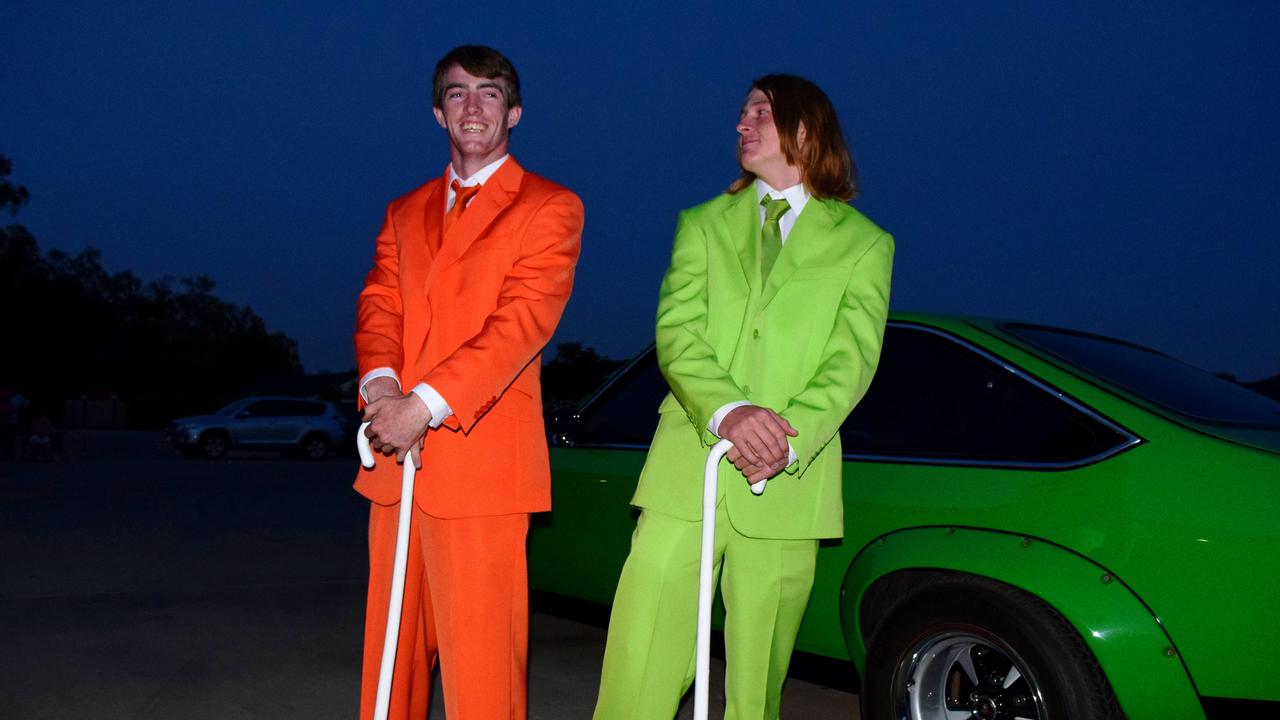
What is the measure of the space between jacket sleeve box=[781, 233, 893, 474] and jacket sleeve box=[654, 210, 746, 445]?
161 mm

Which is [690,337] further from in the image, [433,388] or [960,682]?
[960,682]

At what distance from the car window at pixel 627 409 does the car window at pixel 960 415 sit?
39.5 inches

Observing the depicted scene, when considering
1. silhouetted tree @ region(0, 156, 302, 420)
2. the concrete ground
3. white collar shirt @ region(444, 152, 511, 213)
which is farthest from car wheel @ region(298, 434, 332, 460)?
silhouetted tree @ region(0, 156, 302, 420)

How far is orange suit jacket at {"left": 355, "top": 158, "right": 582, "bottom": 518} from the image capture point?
278 cm

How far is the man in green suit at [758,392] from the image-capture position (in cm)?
268

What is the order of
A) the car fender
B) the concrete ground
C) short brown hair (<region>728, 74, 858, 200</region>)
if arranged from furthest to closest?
1. the concrete ground
2. the car fender
3. short brown hair (<region>728, 74, 858, 200</region>)

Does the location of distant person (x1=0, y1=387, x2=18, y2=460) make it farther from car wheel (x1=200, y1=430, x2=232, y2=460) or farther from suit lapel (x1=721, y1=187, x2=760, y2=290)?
suit lapel (x1=721, y1=187, x2=760, y2=290)

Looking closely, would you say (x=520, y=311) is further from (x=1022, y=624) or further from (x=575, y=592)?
(x=575, y=592)

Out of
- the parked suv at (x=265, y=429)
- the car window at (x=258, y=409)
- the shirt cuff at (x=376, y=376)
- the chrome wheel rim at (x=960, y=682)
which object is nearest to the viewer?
the shirt cuff at (x=376, y=376)

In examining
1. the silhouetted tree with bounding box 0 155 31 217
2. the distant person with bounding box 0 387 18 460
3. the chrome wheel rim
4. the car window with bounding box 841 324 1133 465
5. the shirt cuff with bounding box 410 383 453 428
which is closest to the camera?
the shirt cuff with bounding box 410 383 453 428

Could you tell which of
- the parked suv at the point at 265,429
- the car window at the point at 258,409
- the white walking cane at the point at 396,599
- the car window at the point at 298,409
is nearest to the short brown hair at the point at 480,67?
the white walking cane at the point at 396,599

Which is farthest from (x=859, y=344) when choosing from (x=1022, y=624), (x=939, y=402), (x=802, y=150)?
(x=939, y=402)

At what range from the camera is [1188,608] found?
300 cm

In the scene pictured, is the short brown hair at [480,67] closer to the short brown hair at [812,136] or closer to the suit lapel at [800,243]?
the short brown hair at [812,136]
